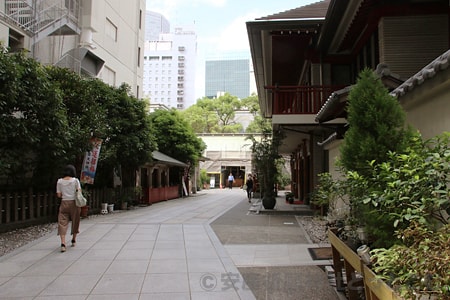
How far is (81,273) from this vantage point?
233 inches

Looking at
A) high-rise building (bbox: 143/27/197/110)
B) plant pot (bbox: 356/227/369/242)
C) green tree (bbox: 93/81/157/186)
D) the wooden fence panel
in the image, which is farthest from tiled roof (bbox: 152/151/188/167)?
high-rise building (bbox: 143/27/197/110)

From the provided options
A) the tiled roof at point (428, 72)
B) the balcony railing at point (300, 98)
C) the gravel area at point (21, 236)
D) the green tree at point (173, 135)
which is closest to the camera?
the tiled roof at point (428, 72)

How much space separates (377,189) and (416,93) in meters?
1.50

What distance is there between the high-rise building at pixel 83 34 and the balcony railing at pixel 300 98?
782 cm

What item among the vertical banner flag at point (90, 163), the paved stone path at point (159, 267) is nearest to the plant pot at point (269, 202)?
the paved stone path at point (159, 267)

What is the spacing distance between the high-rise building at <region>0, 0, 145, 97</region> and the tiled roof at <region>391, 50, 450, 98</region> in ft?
33.4

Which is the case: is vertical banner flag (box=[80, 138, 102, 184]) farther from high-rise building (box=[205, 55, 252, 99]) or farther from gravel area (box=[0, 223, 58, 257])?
high-rise building (box=[205, 55, 252, 99])

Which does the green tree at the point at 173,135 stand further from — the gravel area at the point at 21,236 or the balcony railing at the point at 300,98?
the gravel area at the point at 21,236

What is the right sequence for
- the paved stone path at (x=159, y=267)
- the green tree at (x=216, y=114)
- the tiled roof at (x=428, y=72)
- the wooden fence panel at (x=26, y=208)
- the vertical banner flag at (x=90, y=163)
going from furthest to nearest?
the green tree at (x=216, y=114) → the vertical banner flag at (x=90, y=163) → the wooden fence panel at (x=26, y=208) → the paved stone path at (x=159, y=267) → the tiled roof at (x=428, y=72)

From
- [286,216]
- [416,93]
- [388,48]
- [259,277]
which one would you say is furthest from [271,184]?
[416,93]

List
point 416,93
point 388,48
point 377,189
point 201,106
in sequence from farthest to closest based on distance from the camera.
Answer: point 201,106
point 388,48
point 416,93
point 377,189

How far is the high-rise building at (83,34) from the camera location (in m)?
15.1

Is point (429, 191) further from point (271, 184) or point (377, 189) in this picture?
point (271, 184)

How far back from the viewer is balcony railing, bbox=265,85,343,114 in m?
12.4
